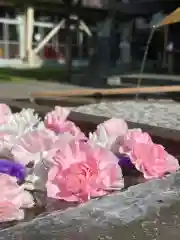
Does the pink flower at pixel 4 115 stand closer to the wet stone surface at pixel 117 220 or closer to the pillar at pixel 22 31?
the wet stone surface at pixel 117 220

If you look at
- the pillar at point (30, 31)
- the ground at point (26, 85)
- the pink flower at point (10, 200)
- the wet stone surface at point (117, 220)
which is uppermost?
the pillar at point (30, 31)

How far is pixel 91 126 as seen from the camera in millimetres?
3117

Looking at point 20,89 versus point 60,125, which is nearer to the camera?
point 60,125

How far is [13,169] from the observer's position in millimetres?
1844

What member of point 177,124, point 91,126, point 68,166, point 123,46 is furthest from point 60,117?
point 123,46

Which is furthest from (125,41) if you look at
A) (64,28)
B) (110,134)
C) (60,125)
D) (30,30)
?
(110,134)

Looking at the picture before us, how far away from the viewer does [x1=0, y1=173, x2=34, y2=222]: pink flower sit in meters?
1.45

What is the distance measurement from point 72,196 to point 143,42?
25.3 m

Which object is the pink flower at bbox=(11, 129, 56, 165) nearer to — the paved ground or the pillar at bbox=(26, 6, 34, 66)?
the paved ground

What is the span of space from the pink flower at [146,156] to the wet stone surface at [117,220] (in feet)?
0.29

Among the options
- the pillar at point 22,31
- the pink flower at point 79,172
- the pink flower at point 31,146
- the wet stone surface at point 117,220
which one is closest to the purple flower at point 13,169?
A: the pink flower at point 31,146

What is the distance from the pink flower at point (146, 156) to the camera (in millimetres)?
1898

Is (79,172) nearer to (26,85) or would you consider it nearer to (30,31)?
(26,85)

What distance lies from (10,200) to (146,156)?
60 centimetres
